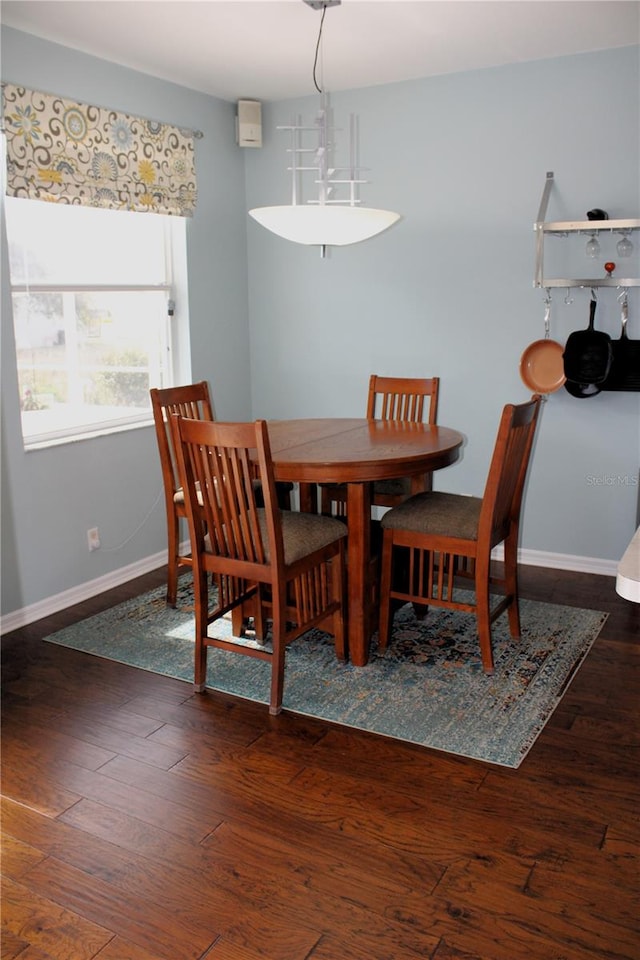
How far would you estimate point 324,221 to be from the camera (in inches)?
110

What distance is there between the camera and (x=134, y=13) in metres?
3.05

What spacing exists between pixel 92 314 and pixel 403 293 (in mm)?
1589

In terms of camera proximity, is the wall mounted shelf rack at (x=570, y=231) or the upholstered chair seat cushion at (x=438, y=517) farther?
the wall mounted shelf rack at (x=570, y=231)

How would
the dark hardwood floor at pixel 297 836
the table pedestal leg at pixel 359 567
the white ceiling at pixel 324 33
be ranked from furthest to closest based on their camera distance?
the white ceiling at pixel 324 33 < the table pedestal leg at pixel 359 567 < the dark hardwood floor at pixel 297 836

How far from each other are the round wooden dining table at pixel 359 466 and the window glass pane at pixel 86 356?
1024 millimetres

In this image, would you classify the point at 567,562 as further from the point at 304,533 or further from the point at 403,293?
the point at 304,533

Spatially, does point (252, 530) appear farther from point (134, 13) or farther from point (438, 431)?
point (134, 13)

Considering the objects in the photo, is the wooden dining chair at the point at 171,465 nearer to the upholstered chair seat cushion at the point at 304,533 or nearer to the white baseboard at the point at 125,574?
the white baseboard at the point at 125,574

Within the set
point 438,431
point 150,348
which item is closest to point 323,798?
point 438,431

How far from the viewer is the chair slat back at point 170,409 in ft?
11.2

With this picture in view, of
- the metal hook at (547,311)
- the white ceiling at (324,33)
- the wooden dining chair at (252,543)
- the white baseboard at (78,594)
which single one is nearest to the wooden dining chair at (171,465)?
the white baseboard at (78,594)

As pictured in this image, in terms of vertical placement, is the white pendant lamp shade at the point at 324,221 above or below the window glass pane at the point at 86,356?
above

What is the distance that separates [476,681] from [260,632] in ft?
2.72

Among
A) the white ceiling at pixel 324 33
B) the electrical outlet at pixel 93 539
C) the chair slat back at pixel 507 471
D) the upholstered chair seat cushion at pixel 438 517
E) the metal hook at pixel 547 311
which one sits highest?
the white ceiling at pixel 324 33
